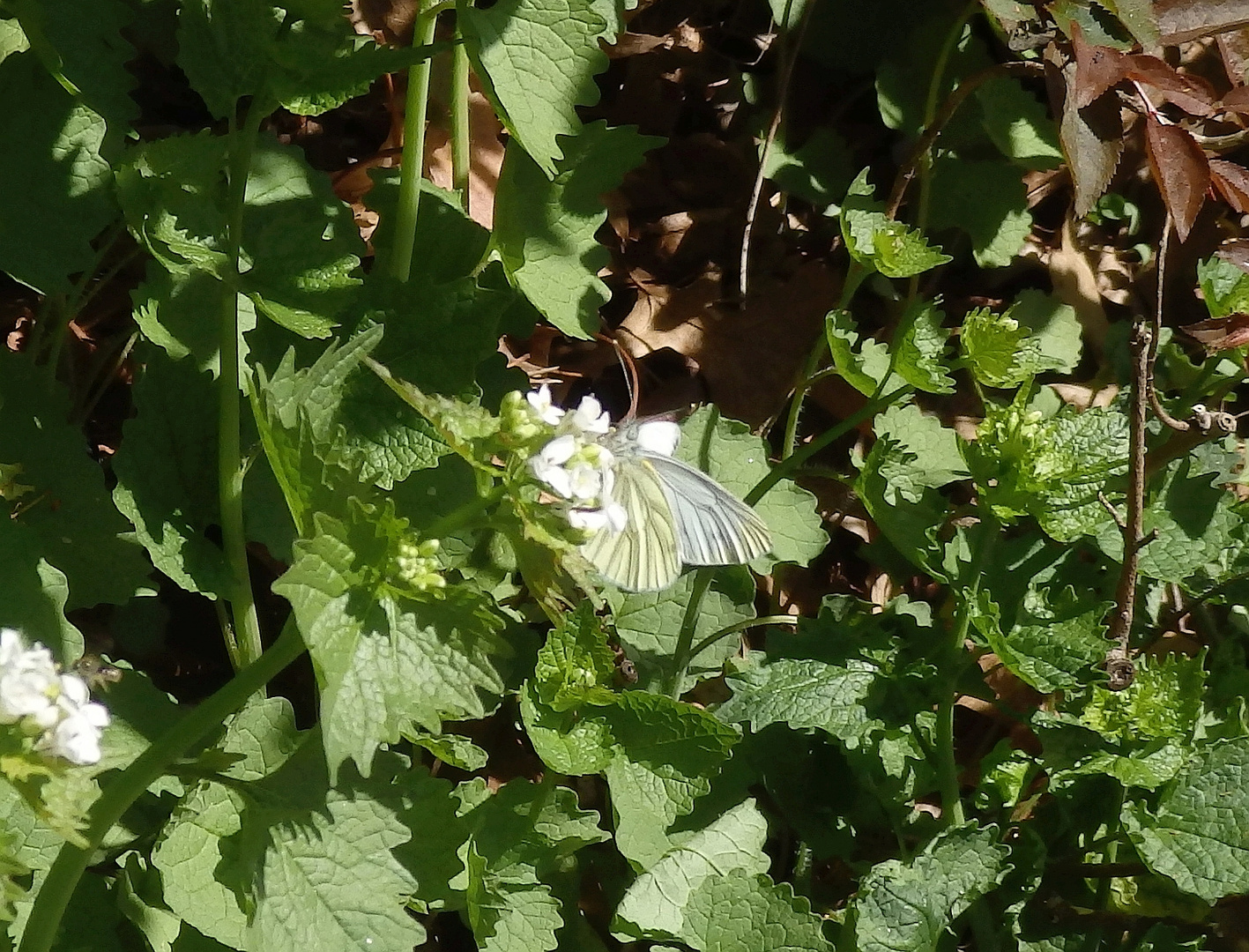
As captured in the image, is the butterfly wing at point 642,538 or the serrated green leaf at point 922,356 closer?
the butterfly wing at point 642,538

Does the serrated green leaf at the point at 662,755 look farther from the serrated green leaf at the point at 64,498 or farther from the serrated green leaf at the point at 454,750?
the serrated green leaf at the point at 64,498

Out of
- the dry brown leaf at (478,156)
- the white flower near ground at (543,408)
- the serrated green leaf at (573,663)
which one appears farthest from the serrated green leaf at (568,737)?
the dry brown leaf at (478,156)

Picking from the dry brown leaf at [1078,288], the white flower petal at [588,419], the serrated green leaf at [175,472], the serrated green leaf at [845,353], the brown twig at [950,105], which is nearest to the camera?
the white flower petal at [588,419]

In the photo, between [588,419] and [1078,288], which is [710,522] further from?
[1078,288]

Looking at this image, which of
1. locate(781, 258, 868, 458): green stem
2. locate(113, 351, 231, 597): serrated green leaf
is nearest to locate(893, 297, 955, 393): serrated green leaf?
locate(781, 258, 868, 458): green stem

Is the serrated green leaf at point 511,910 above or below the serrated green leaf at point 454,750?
below

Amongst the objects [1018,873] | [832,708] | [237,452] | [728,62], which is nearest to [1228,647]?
[1018,873]

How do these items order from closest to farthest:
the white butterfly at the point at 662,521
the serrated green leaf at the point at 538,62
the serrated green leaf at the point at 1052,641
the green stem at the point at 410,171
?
1. the white butterfly at the point at 662,521
2. the serrated green leaf at the point at 538,62
3. the green stem at the point at 410,171
4. the serrated green leaf at the point at 1052,641

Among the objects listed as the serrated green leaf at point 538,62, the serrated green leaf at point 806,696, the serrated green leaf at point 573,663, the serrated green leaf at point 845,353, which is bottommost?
the serrated green leaf at point 806,696
